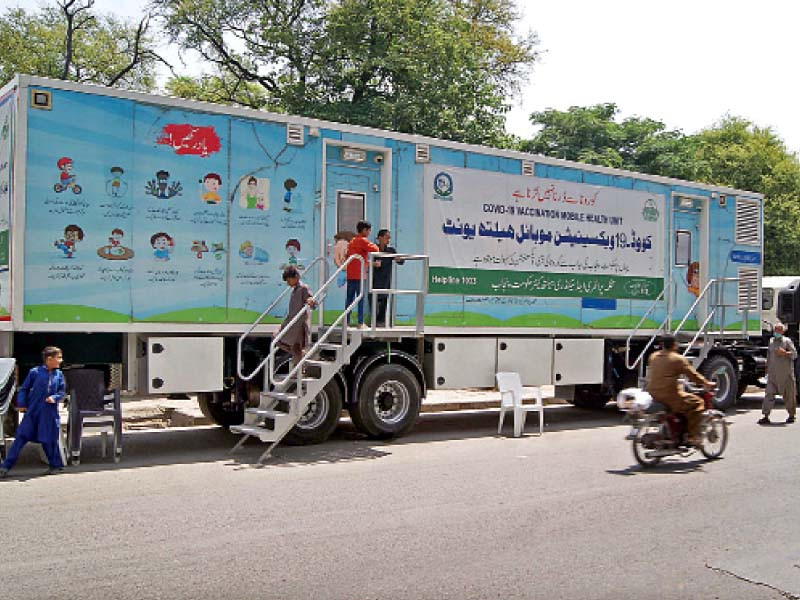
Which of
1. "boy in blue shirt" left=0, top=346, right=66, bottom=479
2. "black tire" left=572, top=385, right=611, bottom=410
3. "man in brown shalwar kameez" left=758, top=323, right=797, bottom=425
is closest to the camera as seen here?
"boy in blue shirt" left=0, top=346, right=66, bottom=479

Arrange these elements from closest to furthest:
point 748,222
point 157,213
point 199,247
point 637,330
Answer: point 157,213
point 199,247
point 637,330
point 748,222

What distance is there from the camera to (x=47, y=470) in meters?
9.38

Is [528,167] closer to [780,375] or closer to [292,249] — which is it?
[292,249]

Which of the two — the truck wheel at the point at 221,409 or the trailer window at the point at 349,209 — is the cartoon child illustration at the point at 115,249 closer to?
the truck wheel at the point at 221,409

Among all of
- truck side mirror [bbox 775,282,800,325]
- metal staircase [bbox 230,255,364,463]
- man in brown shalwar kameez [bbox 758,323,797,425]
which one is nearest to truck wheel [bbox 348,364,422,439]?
metal staircase [bbox 230,255,364,463]

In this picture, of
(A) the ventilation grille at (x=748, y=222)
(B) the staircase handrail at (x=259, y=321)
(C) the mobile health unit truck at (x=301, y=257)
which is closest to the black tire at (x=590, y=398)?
(C) the mobile health unit truck at (x=301, y=257)

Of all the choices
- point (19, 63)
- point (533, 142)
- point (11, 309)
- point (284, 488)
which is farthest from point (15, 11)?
point (284, 488)

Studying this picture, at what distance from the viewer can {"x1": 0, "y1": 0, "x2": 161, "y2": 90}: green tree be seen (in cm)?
2838

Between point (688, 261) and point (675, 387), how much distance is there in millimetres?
6912

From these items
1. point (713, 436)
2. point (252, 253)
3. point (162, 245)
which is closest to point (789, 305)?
point (713, 436)

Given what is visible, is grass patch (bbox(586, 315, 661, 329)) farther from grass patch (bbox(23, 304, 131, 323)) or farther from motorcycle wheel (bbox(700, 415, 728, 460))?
grass patch (bbox(23, 304, 131, 323))

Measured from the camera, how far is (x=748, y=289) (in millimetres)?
16875

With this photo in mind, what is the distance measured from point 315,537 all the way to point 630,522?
261 cm

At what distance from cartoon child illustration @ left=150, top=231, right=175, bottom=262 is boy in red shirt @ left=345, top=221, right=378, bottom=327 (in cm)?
230
